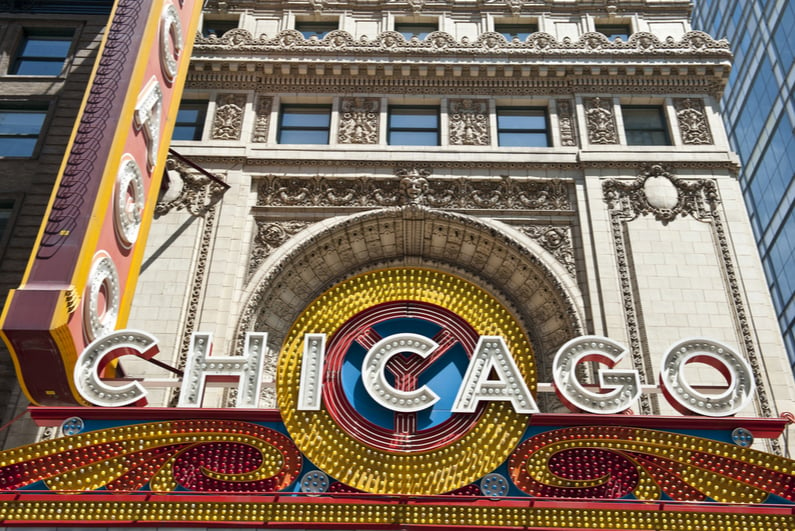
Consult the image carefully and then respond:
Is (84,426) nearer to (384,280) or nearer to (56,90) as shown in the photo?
(384,280)

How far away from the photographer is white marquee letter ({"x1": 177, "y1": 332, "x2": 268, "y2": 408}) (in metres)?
12.9

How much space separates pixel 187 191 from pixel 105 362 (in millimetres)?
9048

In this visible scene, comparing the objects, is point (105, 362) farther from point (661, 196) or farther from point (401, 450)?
point (661, 196)

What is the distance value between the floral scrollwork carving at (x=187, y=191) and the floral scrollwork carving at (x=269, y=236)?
5.33ft

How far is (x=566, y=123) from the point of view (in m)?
23.0

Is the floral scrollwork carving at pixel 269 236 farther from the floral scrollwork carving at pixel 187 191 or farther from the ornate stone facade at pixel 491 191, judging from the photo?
the floral scrollwork carving at pixel 187 191

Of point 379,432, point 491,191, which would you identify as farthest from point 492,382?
point 491,191

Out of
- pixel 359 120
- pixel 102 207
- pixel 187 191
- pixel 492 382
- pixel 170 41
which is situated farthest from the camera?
pixel 359 120

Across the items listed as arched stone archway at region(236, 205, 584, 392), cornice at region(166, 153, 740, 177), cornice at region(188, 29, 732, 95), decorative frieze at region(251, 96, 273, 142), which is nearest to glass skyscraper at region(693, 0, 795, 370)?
cornice at region(188, 29, 732, 95)

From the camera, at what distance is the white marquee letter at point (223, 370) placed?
12.9 metres

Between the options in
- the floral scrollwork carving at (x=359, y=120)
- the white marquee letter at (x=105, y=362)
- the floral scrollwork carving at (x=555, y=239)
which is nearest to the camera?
the white marquee letter at (x=105, y=362)

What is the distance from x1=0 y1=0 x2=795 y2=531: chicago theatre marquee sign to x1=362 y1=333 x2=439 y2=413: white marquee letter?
0.03m

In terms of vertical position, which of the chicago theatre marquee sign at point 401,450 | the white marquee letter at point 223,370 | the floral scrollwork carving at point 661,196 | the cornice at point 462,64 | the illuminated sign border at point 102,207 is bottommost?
the chicago theatre marquee sign at point 401,450

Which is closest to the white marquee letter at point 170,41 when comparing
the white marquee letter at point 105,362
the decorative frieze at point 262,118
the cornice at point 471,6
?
the decorative frieze at point 262,118
